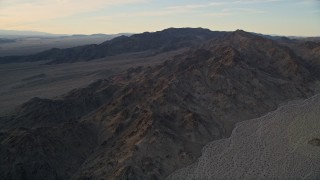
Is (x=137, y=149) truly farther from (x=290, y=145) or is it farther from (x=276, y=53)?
(x=276, y=53)

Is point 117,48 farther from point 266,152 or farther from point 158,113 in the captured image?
point 266,152

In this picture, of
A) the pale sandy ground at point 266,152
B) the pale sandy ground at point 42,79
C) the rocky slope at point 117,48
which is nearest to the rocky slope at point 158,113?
the pale sandy ground at point 266,152

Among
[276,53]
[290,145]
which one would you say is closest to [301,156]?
[290,145]

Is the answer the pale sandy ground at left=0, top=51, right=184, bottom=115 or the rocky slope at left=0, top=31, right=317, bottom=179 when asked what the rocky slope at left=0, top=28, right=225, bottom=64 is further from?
the rocky slope at left=0, top=31, right=317, bottom=179

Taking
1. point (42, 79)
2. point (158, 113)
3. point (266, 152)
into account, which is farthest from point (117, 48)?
point (266, 152)

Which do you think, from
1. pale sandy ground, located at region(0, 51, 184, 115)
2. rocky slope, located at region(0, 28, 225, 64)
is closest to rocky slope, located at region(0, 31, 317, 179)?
pale sandy ground, located at region(0, 51, 184, 115)

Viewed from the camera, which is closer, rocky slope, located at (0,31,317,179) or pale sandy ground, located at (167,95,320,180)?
pale sandy ground, located at (167,95,320,180)
